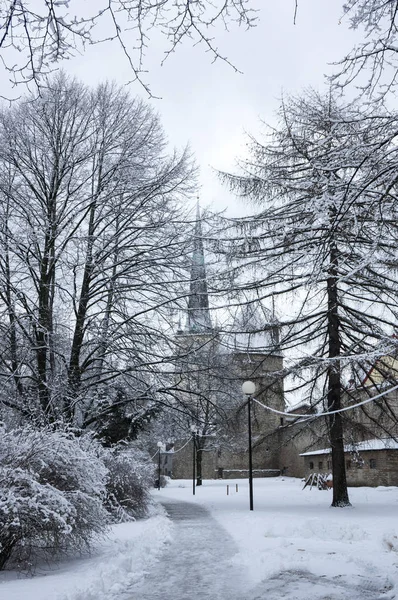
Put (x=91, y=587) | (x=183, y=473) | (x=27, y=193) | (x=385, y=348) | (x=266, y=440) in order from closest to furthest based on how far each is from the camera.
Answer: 1. (x=91, y=587)
2. (x=385, y=348)
3. (x=27, y=193)
4. (x=266, y=440)
5. (x=183, y=473)

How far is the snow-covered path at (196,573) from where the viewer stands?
18.4 feet

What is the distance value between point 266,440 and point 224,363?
2.87 metres

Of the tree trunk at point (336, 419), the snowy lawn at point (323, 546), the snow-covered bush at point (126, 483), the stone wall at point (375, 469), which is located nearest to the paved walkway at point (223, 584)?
the snowy lawn at point (323, 546)

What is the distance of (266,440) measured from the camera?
1573 centimetres

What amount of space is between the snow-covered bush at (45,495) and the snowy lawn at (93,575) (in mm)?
288

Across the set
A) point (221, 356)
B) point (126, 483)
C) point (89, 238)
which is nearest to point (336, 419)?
point (221, 356)

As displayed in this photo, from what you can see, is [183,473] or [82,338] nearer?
[82,338]

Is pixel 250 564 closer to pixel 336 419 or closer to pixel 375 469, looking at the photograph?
pixel 336 419

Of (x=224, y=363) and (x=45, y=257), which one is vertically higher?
(x=45, y=257)

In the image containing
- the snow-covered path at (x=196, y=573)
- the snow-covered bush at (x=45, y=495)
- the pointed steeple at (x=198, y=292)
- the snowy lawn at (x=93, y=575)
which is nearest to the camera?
the snowy lawn at (x=93, y=575)

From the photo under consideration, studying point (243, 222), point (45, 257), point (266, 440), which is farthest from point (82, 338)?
point (266, 440)

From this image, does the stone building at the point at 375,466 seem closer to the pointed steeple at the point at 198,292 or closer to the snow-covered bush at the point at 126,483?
the pointed steeple at the point at 198,292

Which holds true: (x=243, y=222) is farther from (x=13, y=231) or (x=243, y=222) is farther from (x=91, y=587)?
(x=91, y=587)

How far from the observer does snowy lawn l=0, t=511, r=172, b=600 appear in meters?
5.20
